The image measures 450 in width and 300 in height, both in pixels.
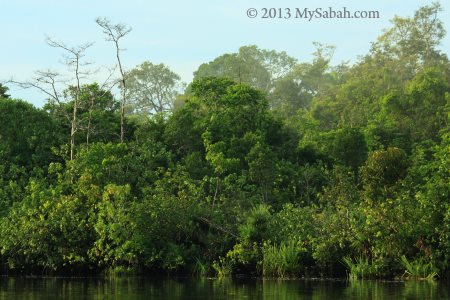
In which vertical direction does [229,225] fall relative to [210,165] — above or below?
below

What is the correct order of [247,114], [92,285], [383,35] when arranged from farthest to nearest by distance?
1. [383,35]
2. [247,114]
3. [92,285]

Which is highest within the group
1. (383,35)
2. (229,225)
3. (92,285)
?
(383,35)

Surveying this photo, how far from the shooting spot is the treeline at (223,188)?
24938mm

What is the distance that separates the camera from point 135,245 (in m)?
27.2

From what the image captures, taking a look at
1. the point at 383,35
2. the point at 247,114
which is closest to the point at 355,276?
the point at 247,114

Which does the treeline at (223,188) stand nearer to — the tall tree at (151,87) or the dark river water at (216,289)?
the dark river water at (216,289)

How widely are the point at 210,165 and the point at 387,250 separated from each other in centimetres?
1286

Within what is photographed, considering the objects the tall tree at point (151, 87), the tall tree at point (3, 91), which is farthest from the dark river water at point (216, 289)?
the tall tree at point (151, 87)

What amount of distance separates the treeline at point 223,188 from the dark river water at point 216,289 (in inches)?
54.7

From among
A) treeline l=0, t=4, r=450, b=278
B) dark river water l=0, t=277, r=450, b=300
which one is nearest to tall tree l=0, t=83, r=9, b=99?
treeline l=0, t=4, r=450, b=278

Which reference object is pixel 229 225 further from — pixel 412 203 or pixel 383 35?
pixel 383 35

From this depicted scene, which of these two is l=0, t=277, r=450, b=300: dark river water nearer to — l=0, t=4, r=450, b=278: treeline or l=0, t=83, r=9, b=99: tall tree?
l=0, t=4, r=450, b=278: treeline

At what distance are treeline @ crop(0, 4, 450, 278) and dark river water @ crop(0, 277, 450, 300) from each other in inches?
54.7

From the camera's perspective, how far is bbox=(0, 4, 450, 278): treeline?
81.8 ft
